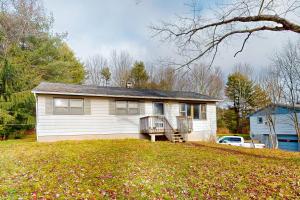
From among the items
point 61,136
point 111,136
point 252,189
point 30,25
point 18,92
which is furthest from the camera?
point 30,25

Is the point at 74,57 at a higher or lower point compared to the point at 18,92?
higher

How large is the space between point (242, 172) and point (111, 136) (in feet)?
32.6

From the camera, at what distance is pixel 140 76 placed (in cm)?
3431

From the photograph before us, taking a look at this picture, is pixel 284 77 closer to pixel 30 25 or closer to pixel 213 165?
pixel 213 165

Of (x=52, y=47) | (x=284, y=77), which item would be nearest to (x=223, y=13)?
(x=284, y=77)

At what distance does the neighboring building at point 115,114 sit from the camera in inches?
535

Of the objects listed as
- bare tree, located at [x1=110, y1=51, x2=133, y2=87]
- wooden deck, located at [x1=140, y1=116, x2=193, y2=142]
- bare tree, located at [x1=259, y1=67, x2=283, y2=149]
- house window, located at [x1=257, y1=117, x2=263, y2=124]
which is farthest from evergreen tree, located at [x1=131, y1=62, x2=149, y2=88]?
wooden deck, located at [x1=140, y1=116, x2=193, y2=142]

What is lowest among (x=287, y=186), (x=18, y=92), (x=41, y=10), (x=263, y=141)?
(x=263, y=141)

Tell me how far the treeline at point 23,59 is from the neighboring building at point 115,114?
217 inches

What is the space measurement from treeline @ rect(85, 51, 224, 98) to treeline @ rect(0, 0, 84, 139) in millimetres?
10360

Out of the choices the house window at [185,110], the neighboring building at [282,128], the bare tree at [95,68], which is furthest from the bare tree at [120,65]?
the neighboring building at [282,128]

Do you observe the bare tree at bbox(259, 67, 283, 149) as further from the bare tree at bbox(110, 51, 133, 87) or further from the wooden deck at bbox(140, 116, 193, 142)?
the bare tree at bbox(110, 51, 133, 87)

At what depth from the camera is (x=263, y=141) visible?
27484 mm

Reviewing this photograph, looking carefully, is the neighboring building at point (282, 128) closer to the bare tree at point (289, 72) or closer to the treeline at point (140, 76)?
the bare tree at point (289, 72)
